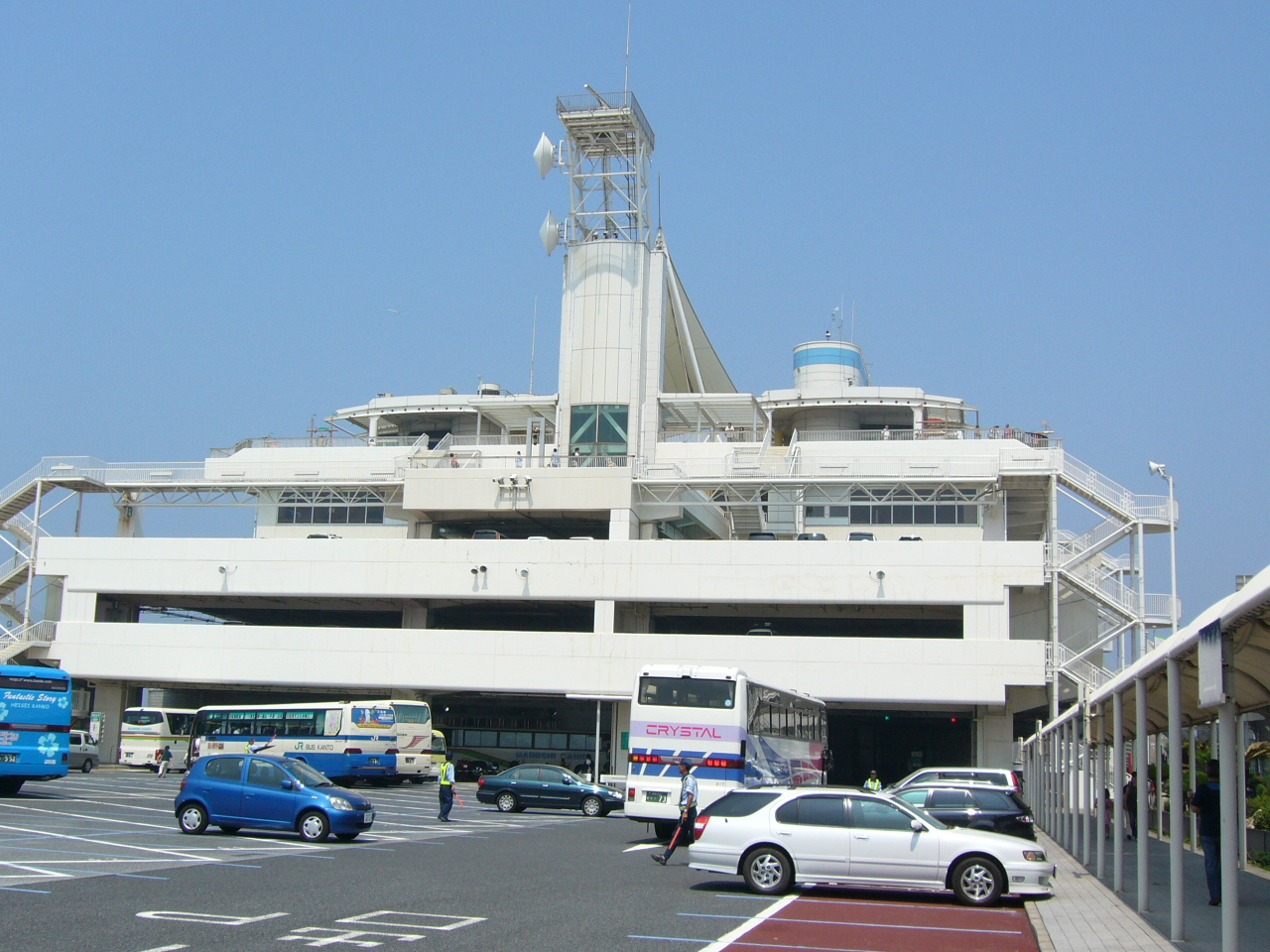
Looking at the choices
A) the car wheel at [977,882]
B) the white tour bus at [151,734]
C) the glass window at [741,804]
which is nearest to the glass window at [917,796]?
the car wheel at [977,882]

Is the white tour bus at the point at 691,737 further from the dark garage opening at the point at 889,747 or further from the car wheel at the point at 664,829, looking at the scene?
the dark garage opening at the point at 889,747

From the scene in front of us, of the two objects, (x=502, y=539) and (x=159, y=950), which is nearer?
(x=159, y=950)

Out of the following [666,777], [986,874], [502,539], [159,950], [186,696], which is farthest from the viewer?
[186,696]

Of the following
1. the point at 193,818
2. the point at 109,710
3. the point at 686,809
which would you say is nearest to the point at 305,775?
the point at 193,818

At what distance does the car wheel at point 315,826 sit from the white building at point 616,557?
2413 centimetres

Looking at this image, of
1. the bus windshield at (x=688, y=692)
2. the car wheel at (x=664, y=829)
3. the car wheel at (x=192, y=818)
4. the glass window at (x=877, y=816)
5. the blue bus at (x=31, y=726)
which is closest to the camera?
the glass window at (x=877, y=816)

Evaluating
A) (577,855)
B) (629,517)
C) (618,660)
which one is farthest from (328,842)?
(629,517)

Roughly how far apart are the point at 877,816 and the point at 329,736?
2746 cm

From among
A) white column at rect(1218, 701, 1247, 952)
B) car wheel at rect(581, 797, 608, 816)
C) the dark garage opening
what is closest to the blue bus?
car wheel at rect(581, 797, 608, 816)

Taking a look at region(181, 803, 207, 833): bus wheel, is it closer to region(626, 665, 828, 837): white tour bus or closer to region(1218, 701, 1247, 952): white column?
region(626, 665, 828, 837): white tour bus

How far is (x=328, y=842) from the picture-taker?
2166 centimetres

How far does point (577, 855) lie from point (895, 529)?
31843 mm

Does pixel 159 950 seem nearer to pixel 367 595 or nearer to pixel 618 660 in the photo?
pixel 618 660

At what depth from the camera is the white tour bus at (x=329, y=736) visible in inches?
1582
